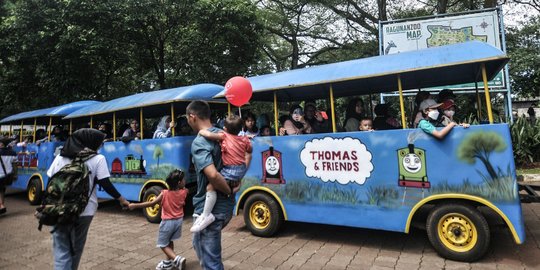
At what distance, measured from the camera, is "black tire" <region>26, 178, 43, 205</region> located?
8.81 m

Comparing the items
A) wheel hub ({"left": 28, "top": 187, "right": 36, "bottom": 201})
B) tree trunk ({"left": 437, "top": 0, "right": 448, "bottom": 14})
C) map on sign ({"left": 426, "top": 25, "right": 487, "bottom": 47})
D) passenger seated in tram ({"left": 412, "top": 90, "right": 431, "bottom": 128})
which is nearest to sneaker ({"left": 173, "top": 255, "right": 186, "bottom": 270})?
passenger seated in tram ({"left": 412, "top": 90, "right": 431, "bottom": 128})

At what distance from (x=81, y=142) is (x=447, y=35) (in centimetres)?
1191

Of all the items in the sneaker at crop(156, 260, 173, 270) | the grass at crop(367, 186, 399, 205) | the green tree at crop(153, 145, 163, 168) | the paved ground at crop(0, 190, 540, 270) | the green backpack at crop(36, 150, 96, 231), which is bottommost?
the paved ground at crop(0, 190, 540, 270)

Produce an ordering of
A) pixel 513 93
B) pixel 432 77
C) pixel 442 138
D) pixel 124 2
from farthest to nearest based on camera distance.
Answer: pixel 513 93 < pixel 124 2 < pixel 432 77 < pixel 442 138

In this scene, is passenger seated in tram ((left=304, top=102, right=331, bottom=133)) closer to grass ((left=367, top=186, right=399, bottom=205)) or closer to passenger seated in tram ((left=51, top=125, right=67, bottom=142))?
grass ((left=367, top=186, right=399, bottom=205))

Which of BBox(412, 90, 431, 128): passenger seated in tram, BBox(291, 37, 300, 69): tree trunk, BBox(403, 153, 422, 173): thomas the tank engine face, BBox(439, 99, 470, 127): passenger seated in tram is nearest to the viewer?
BBox(403, 153, 422, 173): thomas the tank engine face

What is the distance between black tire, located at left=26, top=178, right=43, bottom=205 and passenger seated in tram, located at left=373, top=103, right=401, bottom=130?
846cm

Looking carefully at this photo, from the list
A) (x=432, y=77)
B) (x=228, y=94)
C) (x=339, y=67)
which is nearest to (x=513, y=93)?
(x=432, y=77)

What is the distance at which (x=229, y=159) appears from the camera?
9.05 feet

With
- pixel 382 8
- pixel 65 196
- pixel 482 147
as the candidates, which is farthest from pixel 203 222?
pixel 382 8

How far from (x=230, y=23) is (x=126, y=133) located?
6.22 metres

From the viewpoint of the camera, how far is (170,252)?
4.16 m

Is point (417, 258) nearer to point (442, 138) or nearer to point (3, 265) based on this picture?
point (442, 138)

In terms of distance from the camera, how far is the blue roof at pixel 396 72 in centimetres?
401
